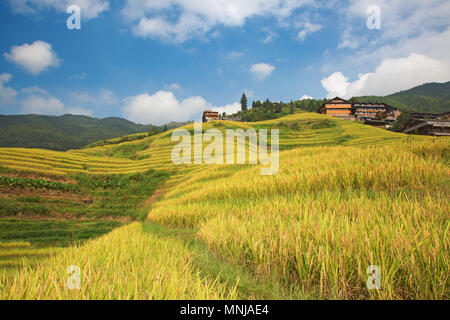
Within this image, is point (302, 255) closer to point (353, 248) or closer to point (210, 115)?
point (353, 248)

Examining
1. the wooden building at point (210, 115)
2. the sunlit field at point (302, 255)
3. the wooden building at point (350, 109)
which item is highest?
the wooden building at point (210, 115)

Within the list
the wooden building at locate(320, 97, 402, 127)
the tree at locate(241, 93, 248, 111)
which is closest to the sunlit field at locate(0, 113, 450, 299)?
the wooden building at locate(320, 97, 402, 127)

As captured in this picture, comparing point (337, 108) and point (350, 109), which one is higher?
point (350, 109)

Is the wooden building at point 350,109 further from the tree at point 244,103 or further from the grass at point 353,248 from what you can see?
the grass at point 353,248

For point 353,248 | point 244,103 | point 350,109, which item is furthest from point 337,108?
point 353,248

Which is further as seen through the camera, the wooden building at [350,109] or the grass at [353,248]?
the wooden building at [350,109]

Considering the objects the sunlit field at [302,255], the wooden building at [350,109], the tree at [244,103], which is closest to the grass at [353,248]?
the sunlit field at [302,255]

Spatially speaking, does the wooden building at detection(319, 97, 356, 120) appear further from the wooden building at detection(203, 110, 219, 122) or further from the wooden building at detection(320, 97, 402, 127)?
the wooden building at detection(203, 110, 219, 122)

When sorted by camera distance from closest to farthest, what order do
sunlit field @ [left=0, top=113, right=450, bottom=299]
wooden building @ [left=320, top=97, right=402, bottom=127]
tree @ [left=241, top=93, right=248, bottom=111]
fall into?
sunlit field @ [left=0, top=113, right=450, bottom=299], wooden building @ [left=320, top=97, right=402, bottom=127], tree @ [left=241, top=93, right=248, bottom=111]

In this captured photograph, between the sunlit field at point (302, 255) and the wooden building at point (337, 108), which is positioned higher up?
the wooden building at point (337, 108)

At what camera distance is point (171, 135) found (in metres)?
51.2

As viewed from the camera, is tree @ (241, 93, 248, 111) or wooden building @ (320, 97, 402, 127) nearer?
wooden building @ (320, 97, 402, 127)

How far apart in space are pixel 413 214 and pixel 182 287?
2907 mm
